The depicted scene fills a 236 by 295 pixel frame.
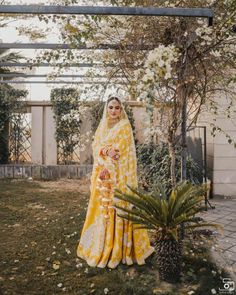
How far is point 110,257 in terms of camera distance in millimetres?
4027

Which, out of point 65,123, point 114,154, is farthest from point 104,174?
point 65,123

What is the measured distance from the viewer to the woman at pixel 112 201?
4000 mm

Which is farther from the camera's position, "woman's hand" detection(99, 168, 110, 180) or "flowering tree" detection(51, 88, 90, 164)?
"flowering tree" detection(51, 88, 90, 164)

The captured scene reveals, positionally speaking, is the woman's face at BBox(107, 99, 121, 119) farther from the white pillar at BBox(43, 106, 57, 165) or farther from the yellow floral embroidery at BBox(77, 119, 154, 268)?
the white pillar at BBox(43, 106, 57, 165)

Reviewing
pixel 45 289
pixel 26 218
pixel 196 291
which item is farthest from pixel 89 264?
pixel 26 218

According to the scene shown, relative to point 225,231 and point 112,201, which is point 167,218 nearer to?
point 112,201

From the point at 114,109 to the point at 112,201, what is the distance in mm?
998

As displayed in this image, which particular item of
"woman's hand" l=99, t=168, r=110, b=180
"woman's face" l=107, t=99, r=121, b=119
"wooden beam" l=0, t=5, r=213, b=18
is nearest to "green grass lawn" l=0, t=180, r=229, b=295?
"woman's hand" l=99, t=168, r=110, b=180

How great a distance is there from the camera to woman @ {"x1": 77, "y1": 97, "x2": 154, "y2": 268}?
4.00 metres

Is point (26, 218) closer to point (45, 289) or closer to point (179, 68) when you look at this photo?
point (45, 289)

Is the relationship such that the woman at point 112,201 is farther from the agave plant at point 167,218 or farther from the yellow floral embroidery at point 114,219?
the agave plant at point 167,218

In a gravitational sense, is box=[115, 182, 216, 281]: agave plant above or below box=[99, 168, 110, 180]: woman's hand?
below
